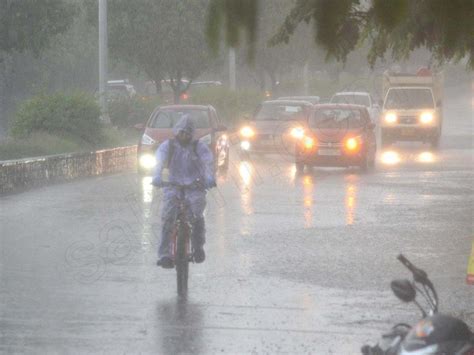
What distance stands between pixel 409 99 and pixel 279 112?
7392 mm

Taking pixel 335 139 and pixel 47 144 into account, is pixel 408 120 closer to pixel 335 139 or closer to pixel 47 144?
pixel 335 139

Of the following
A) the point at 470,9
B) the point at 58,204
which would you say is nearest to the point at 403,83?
the point at 58,204

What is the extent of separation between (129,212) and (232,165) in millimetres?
12086

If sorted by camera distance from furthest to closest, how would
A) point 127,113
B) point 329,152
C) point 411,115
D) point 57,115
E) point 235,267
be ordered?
point 127,113 < point 411,115 < point 57,115 < point 329,152 < point 235,267

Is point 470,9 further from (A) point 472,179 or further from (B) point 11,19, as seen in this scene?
(B) point 11,19

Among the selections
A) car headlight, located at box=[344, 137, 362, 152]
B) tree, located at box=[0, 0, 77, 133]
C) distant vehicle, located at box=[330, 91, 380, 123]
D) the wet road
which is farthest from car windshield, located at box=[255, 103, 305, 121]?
distant vehicle, located at box=[330, 91, 380, 123]

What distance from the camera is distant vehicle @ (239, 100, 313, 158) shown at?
34688 millimetres

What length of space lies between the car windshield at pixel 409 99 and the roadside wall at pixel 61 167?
12.6 metres

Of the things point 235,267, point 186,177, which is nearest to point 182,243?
point 186,177

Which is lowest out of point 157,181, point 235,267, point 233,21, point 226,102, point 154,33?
point 235,267

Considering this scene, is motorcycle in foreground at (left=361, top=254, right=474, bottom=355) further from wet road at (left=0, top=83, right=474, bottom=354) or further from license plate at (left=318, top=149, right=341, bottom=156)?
license plate at (left=318, top=149, right=341, bottom=156)

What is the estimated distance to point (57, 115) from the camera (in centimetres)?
3177

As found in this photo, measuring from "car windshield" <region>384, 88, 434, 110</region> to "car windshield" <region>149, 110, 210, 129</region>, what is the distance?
1347cm

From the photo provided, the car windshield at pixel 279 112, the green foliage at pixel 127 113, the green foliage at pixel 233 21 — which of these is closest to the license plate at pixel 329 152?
the car windshield at pixel 279 112
